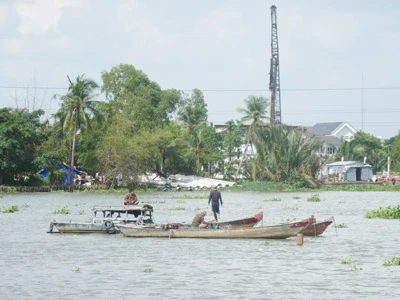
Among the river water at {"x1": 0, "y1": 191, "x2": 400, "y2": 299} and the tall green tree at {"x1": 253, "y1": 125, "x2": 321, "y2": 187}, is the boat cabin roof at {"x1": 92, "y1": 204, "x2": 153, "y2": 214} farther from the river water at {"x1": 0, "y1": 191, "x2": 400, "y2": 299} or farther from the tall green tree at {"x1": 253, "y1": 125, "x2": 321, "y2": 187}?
the tall green tree at {"x1": 253, "y1": 125, "x2": 321, "y2": 187}

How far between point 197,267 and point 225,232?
6491 millimetres

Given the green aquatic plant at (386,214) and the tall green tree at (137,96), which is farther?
the tall green tree at (137,96)

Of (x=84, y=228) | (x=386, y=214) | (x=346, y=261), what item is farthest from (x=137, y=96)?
(x=346, y=261)

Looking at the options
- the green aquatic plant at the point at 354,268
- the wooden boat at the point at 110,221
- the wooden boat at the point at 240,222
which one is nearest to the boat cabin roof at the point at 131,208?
the wooden boat at the point at 110,221

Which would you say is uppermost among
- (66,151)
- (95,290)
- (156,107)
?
(156,107)

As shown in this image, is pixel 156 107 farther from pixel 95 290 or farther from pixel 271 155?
pixel 95 290

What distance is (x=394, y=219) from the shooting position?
46.9 meters

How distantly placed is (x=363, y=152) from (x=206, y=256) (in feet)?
378

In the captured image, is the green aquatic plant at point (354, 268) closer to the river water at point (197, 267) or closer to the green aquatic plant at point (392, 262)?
the river water at point (197, 267)

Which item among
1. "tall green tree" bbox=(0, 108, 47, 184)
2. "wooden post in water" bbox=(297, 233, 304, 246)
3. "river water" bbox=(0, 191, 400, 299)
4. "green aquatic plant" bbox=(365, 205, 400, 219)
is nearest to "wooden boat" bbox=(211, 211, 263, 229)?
"river water" bbox=(0, 191, 400, 299)

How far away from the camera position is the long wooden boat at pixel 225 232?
1293 inches

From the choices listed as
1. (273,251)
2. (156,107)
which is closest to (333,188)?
(156,107)

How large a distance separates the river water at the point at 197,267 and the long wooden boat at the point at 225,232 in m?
0.30

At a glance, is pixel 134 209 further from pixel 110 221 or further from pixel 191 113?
pixel 191 113
